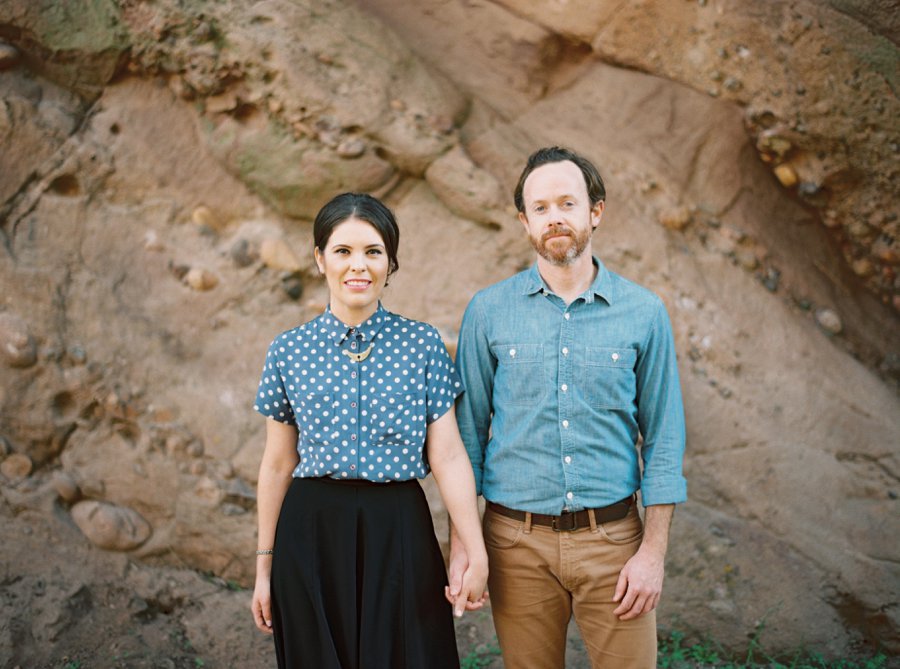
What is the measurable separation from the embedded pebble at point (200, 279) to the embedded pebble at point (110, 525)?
3.79ft

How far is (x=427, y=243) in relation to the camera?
13.7 ft

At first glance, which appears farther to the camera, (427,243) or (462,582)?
(427,243)

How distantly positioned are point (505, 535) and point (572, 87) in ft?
10.1

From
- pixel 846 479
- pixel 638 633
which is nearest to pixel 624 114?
pixel 846 479

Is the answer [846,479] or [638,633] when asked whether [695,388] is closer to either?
[846,479]

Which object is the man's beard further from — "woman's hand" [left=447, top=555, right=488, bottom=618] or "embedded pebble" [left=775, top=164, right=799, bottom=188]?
"embedded pebble" [left=775, top=164, right=799, bottom=188]

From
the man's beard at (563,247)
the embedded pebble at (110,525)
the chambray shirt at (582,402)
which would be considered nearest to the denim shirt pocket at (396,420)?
the chambray shirt at (582,402)

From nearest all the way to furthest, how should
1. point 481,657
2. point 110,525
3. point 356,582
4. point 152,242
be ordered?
point 356,582 → point 481,657 → point 110,525 → point 152,242

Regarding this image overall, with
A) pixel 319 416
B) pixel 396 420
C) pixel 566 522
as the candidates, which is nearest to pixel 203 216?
pixel 319 416

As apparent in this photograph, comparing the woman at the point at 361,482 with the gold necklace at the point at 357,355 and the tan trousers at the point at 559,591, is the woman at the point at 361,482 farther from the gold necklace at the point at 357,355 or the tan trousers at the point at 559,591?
the tan trousers at the point at 559,591

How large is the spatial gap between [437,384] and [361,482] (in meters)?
0.35

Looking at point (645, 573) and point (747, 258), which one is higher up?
point (747, 258)

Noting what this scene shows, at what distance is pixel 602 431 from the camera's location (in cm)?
233

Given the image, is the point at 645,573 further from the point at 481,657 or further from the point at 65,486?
the point at 65,486
